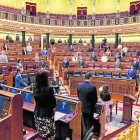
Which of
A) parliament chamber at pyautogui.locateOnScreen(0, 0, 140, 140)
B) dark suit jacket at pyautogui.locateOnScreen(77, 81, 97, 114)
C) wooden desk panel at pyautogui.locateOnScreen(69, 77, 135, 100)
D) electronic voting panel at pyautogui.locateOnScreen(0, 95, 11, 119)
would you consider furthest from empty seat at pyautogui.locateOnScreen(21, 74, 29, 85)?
electronic voting panel at pyautogui.locateOnScreen(0, 95, 11, 119)

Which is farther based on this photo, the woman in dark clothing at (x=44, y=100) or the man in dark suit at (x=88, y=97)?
the man in dark suit at (x=88, y=97)

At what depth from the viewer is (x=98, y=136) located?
8.87 ft

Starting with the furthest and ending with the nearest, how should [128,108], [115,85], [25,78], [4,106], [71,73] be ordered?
[71,73] → [25,78] → [115,85] → [128,108] → [4,106]

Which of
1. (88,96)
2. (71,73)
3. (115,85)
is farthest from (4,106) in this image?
(71,73)

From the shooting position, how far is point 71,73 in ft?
21.3

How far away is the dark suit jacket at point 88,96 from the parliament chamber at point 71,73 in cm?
11

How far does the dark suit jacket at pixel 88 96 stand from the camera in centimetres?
214

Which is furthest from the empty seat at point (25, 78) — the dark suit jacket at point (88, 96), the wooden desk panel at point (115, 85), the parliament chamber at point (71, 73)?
the dark suit jacket at point (88, 96)

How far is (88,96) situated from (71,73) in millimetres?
4349

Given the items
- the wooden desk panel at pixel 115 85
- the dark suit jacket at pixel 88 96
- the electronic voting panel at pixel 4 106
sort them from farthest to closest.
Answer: the wooden desk panel at pixel 115 85 < the dark suit jacket at pixel 88 96 < the electronic voting panel at pixel 4 106

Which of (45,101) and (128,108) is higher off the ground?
(45,101)

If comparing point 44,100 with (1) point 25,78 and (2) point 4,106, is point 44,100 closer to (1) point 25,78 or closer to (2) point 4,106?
(2) point 4,106

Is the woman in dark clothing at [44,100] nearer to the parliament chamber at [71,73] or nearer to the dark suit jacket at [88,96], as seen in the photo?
the parliament chamber at [71,73]

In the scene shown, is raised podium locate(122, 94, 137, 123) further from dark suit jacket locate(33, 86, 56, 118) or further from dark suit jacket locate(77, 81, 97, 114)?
dark suit jacket locate(33, 86, 56, 118)
